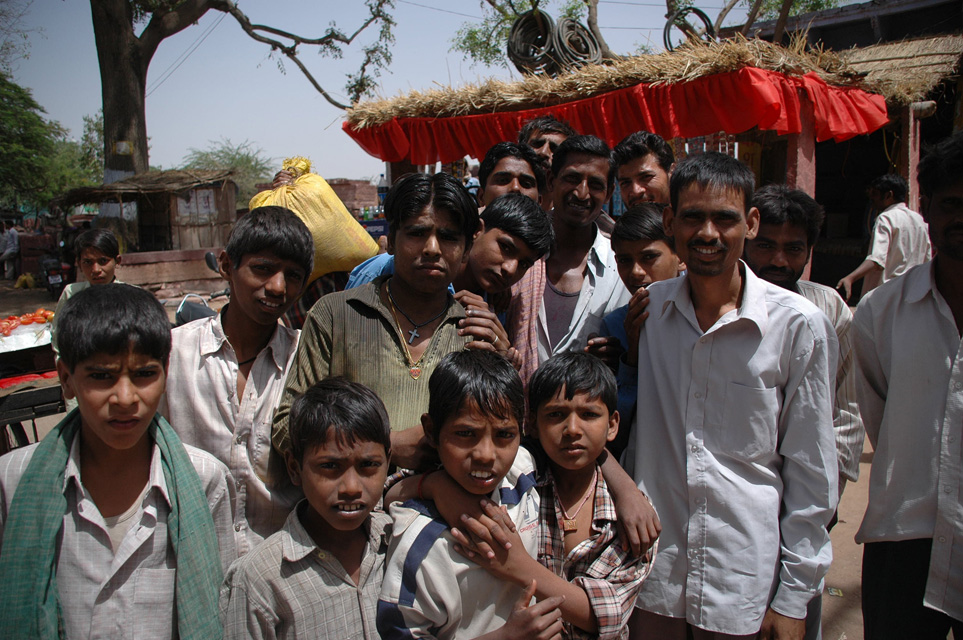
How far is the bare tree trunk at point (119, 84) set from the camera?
1427 cm

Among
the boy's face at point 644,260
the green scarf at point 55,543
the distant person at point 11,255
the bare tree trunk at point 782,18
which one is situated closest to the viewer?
the green scarf at point 55,543

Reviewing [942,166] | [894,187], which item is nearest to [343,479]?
[942,166]

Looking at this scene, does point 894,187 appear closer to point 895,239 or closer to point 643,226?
point 895,239

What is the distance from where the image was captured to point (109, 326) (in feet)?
4.77

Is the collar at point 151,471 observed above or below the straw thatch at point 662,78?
below

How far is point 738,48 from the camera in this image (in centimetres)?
518

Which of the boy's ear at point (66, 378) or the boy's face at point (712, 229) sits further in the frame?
the boy's face at point (712, 229)

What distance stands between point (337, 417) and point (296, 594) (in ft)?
1.56

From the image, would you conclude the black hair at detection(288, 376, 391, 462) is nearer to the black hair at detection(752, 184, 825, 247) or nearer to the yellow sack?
the yellow sack

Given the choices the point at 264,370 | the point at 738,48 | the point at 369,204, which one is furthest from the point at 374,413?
the point at 369,204

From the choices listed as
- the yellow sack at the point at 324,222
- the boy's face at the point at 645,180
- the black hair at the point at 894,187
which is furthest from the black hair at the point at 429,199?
the black hair at the point at 894,187

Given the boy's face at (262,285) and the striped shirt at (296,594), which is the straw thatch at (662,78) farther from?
the striped shirt at (296,594)

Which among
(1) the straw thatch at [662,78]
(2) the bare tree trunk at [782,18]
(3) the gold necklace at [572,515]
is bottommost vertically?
(3) the gold necklace at [572,515]

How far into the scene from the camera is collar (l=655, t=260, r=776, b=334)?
167 cm
